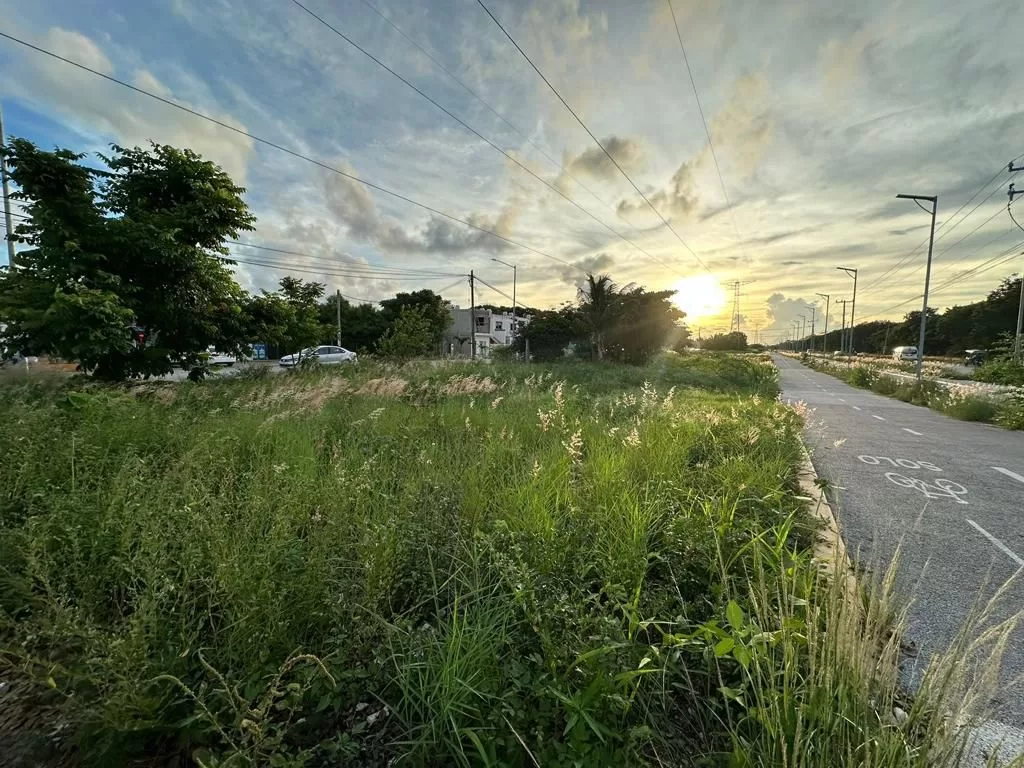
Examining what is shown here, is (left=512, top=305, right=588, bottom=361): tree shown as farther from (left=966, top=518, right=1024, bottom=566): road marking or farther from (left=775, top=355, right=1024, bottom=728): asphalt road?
(left=966, top=518, right=1024, bottom=566): road marking

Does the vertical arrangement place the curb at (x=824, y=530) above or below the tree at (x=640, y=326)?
below

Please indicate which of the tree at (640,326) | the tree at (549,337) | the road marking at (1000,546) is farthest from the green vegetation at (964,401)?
the tree at (549,337)

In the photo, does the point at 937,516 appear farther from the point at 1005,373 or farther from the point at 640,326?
the point at 640,326

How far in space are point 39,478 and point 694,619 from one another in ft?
15.2

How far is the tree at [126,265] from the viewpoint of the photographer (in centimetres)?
716

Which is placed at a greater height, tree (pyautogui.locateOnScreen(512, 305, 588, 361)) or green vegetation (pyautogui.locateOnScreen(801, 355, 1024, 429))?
tree (pyautogui.locateOnScreen(512, 305, 588, 361))

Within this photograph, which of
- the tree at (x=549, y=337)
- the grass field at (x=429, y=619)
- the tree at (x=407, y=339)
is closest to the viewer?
the grass field at (x=429, y=619)

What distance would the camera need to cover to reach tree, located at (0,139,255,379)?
7.16 metres

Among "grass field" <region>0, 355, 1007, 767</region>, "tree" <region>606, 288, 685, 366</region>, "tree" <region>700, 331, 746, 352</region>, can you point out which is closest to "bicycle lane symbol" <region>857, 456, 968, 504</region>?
"grass field" <region>0, 355, 1007, 767</region>

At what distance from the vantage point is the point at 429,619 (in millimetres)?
2260

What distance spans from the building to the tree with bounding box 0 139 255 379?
42.0 meters

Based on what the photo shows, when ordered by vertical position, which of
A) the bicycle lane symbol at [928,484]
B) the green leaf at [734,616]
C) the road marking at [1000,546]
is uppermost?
the green leaf at [734,616]

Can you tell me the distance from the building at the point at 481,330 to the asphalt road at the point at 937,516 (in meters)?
47.2

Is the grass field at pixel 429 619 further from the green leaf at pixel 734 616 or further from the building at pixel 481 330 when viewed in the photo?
the building at pixel 481 330
